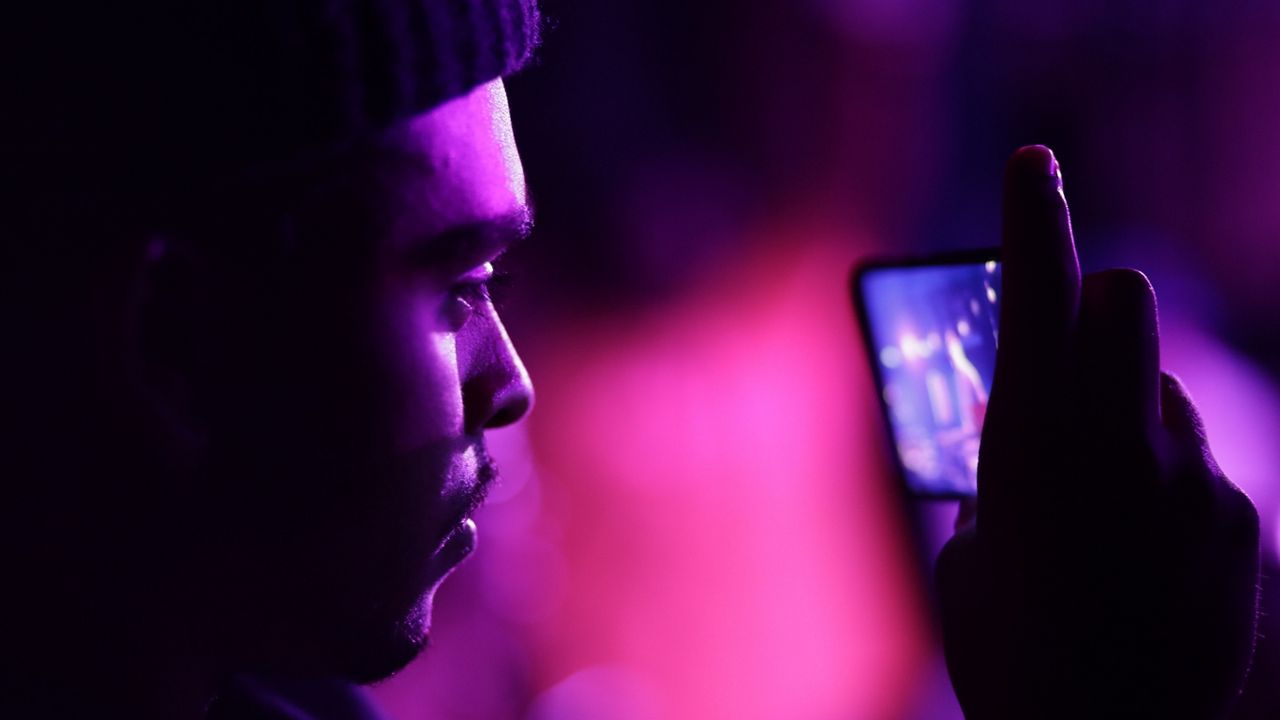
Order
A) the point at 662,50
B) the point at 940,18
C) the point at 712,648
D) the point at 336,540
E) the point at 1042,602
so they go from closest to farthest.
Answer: the point at 1042,602, the point at 336,540, the point at 940,18, the point at 662,50, the point at 712,648

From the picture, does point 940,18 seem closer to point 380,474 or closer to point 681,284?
point 681,284

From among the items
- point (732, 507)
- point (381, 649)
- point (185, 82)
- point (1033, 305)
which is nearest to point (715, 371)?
point (732, 507)

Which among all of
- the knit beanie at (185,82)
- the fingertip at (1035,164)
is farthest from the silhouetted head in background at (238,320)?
the fingertip at (1035,164)

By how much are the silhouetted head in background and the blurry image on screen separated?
0.47m

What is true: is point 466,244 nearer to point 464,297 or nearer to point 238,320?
point 464,297

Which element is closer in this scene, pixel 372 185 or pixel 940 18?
pixel 372 185

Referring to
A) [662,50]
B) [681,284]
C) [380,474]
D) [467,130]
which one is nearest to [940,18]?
[662,50]

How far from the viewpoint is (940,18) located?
205cm

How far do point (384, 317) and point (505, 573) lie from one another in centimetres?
191

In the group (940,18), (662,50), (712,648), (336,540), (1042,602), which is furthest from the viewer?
(712,648)

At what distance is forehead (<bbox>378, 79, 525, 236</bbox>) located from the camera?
2.25 ft

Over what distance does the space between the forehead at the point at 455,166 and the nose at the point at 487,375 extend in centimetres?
14

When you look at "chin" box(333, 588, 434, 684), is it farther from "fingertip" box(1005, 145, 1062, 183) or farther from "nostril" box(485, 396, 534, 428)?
"fingertip" box(1005, 145, 1062, 183)

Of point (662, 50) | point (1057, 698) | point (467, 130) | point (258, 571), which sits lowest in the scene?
point (1057, 698)
